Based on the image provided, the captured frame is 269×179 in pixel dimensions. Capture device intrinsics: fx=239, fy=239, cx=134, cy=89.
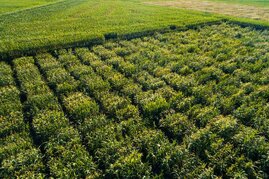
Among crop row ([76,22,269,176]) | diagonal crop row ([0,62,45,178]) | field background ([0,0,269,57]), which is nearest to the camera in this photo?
diagonal crop row ([0,62,45,178])

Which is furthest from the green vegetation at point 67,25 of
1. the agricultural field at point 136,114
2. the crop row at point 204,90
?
the crop row at point 204,90

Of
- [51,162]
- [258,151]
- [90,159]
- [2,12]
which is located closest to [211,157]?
[258,151]

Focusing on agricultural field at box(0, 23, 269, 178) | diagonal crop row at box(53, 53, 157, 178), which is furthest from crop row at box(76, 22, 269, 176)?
diagonal crop row at box(53, 53, 157, 178)

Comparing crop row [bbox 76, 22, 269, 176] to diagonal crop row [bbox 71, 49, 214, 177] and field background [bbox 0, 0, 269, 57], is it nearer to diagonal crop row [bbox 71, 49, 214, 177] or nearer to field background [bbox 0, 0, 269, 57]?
diagonal crop row [bbox 71, 49, 214, 177]

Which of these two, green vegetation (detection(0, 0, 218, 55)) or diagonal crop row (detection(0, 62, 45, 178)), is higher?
green vegetation (detection(0, 0, 218, 55))

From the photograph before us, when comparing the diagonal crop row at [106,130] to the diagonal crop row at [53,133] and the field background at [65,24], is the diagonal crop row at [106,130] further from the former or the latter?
the field background at [65,24]

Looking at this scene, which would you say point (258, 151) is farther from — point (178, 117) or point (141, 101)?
point (141, 101)
